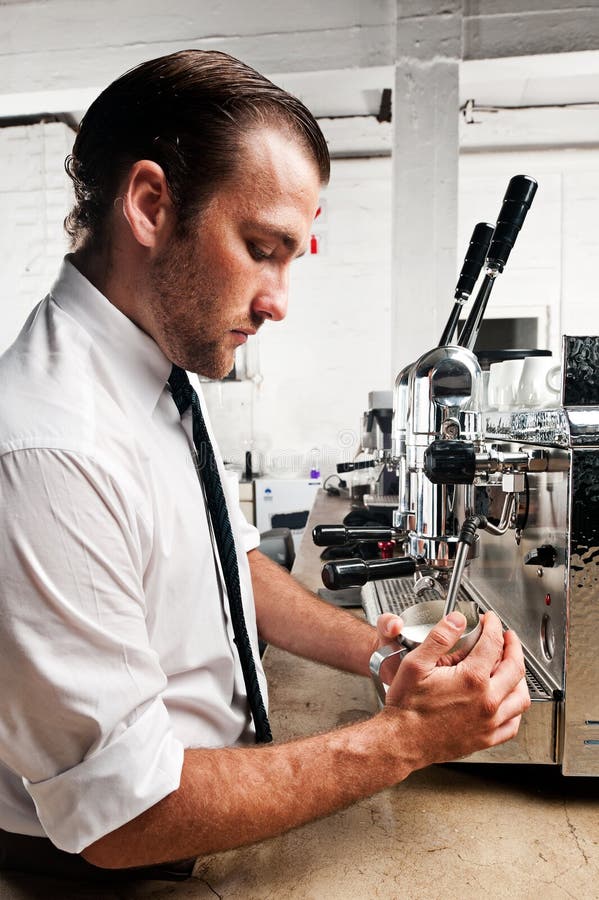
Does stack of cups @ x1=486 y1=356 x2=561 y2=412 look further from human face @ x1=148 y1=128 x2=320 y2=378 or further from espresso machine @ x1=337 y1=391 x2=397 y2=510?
espresso machine @ x1=337 y1=391 x2=397 y2=510

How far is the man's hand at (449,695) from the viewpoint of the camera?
1.93 ft

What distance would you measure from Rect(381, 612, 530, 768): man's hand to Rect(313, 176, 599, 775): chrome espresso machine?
0.09 m

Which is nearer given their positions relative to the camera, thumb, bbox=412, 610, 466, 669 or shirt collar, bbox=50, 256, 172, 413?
thumb, bbox=412, 610, 466, 669

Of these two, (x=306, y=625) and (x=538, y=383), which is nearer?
(x=306, y=625)

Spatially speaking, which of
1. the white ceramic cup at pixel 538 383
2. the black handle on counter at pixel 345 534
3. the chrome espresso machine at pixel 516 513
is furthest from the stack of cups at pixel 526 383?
the black handle on counter at pixel 345 534

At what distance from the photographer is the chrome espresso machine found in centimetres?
69

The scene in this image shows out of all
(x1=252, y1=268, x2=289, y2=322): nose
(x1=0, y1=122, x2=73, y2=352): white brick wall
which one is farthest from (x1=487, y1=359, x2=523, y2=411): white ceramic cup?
(x1=0, y1=122, x2=73, y2=352): white brick wall

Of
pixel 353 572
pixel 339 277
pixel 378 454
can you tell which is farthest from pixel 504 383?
pixel 339 277

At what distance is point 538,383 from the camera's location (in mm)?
1252

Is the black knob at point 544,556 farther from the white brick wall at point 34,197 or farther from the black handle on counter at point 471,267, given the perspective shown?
the white brick wall at point 34,197

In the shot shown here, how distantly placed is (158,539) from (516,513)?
458mm

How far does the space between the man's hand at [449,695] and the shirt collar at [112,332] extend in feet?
1.33

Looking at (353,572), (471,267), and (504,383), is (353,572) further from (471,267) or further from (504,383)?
(504,383)

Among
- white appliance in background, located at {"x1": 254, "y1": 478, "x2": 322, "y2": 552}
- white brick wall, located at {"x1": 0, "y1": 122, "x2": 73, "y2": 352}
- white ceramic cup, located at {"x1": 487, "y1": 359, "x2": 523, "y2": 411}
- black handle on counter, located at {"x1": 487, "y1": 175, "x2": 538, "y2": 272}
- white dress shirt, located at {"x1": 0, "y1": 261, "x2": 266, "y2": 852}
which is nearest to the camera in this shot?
white dress shirt, located at {"x1": 0, "y1": 261, "x2": 266, "y2": 852}
